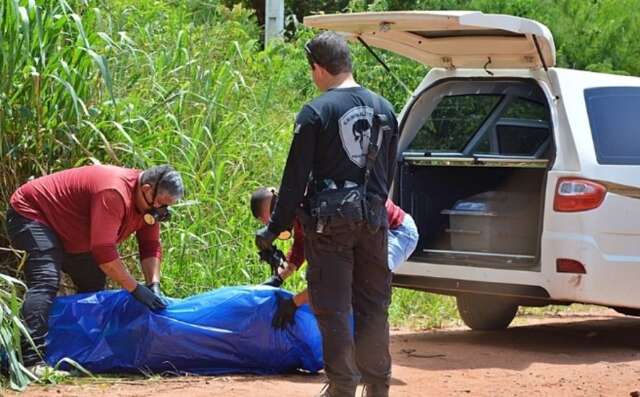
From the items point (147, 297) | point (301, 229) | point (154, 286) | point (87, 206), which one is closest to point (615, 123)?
point (301, 229)

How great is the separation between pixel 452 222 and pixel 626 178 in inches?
50.3

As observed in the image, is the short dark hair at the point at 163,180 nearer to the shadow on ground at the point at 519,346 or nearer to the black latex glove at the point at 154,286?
the black latex glove at the point at 154,286

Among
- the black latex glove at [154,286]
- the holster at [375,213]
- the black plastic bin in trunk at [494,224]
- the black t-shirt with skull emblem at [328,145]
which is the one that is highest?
the black t-shirt with skull emblem at [328,145]

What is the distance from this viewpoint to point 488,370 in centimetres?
743

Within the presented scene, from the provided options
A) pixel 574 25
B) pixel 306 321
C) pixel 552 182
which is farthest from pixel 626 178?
pixel 574 25

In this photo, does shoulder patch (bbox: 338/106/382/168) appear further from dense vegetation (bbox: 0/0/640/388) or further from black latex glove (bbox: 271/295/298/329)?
dense vegetation (bbox: 0/0/640/388)

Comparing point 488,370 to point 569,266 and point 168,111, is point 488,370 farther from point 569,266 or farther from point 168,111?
point 168,111

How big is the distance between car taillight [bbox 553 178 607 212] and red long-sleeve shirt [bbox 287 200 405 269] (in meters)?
1.27


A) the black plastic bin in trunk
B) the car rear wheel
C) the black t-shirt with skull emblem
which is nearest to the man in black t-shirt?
the black t-shirt with skull emblem

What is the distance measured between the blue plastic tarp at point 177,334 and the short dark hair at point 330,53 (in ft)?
5.23

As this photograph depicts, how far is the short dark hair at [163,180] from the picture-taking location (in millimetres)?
6559

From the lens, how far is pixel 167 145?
832 cm

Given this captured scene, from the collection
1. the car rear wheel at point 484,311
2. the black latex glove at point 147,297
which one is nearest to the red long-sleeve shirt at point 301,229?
the black latex glove at point 147,297

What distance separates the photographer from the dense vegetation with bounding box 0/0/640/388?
24.2ft
